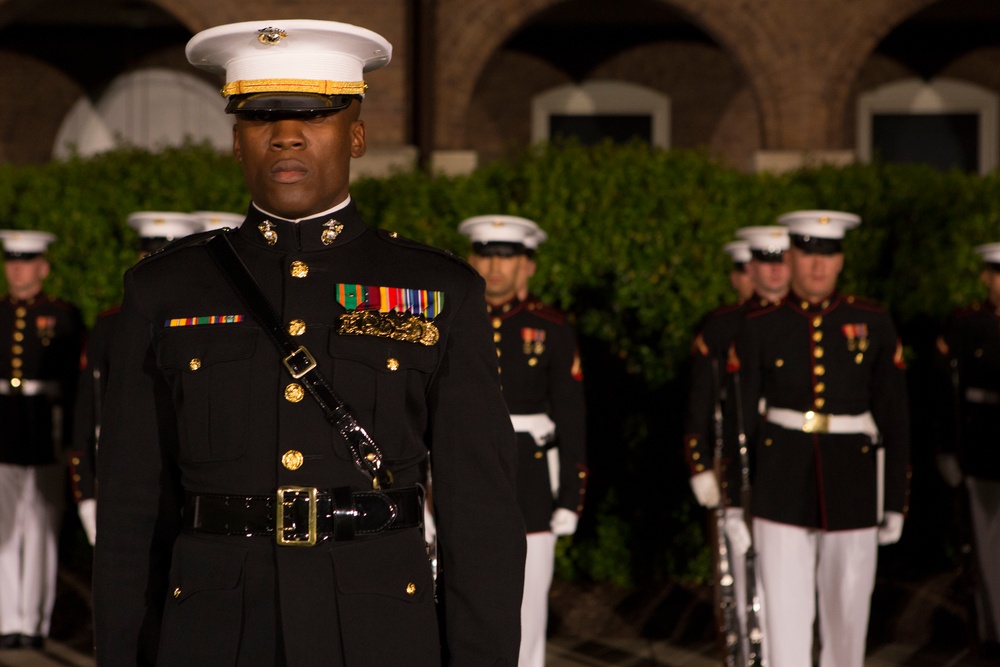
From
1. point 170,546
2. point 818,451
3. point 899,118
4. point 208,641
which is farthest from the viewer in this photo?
point 899,118

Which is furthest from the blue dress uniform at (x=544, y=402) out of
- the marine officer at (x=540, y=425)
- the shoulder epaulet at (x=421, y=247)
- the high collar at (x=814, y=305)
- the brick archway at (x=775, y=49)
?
the brick archway at (x=775, y=49)

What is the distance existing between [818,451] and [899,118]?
12.0 meters

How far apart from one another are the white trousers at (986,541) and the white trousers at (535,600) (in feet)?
8.08

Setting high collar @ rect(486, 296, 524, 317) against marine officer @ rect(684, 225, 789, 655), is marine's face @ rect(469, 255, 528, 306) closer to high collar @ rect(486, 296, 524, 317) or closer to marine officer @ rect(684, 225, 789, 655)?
high collar @ rect(486, 296, 524, 317)

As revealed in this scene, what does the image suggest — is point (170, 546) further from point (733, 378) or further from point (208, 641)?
point (733, 378)

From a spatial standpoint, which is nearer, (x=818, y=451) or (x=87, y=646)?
(x=818, y=451)

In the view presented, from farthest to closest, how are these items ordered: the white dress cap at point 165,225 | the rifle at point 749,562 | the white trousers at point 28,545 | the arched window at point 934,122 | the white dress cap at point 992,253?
the arched window at point 934,122 < the white trousers at point 28,545 < the white dress cap at point 992,253 < the white dress cap at point 165,225 < the rifle at point 749,562

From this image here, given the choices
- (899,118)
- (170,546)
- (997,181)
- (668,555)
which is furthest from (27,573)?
(899,118)

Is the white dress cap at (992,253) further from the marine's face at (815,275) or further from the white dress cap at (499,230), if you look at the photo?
the white dress cap at (499,230)

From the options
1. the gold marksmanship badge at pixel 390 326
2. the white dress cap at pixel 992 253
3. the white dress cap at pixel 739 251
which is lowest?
the gold marksmanship badge at pixel 390 326

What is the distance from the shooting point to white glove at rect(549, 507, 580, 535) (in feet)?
19.6

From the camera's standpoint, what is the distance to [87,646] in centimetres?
705

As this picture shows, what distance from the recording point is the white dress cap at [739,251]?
760 centimetres

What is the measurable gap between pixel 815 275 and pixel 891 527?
121cm
